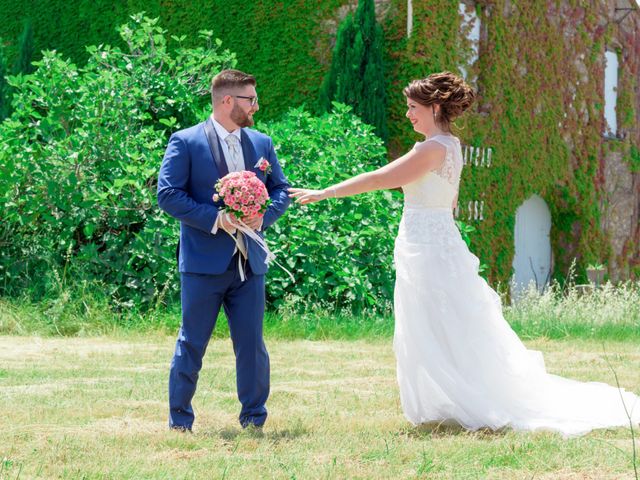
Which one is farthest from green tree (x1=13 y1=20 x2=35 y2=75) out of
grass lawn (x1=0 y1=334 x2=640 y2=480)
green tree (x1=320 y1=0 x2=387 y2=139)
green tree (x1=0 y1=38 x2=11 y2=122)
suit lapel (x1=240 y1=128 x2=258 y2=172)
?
suit lapel (x1=240 y1=128 x2=258 y2=172)

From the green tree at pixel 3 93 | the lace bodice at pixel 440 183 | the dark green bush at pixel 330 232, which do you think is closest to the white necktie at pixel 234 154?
the lace bodice at pixel 440 183

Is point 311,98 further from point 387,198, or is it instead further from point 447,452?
point 447,452

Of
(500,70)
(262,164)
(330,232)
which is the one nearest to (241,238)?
(262,164)

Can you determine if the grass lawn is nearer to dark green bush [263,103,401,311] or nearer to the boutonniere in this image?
the boutonniere

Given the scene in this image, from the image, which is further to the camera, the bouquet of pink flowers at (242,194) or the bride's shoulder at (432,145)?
the bride's shoulder at (432,145)

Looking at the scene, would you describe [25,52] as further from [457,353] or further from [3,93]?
[457,353]

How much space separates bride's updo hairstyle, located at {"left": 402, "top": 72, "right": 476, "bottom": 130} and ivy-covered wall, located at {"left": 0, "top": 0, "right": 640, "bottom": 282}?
8.92 m

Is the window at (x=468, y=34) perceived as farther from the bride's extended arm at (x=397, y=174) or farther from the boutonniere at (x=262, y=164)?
the boutonniere at (x=262, y=164)

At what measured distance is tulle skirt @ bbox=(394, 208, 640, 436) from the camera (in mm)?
5691

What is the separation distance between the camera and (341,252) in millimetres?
11438

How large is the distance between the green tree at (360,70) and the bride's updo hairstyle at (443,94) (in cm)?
845

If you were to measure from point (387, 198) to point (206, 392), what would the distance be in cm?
574

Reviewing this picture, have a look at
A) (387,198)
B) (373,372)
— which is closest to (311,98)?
(387,198)

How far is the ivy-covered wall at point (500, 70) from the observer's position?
15.5 meters
